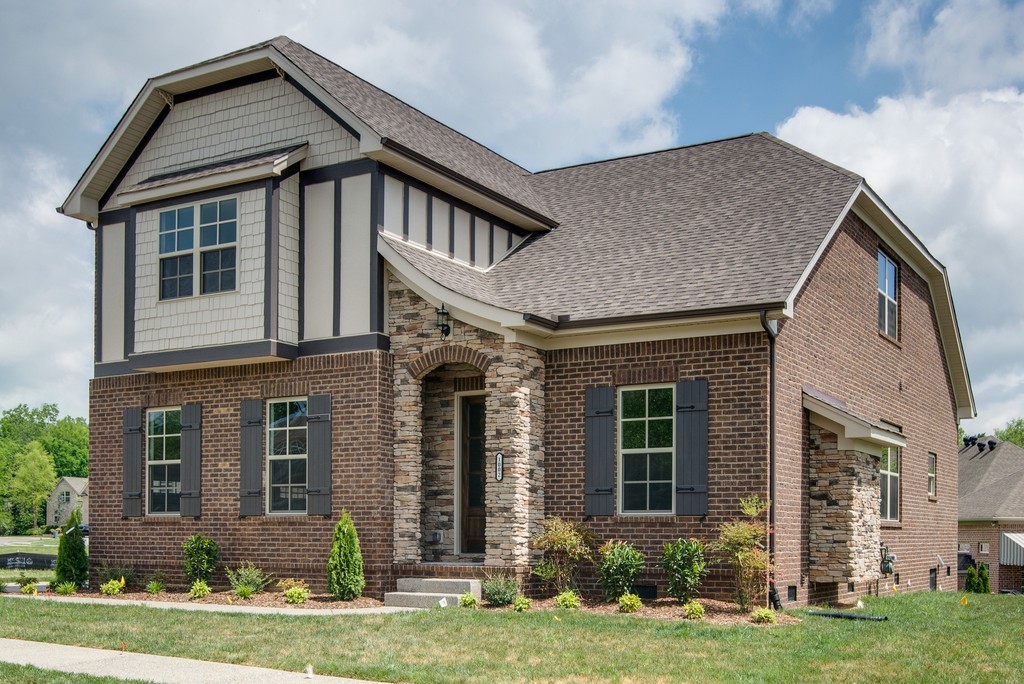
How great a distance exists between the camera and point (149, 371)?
1750 cm

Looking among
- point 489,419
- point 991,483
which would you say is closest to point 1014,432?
point 991,483

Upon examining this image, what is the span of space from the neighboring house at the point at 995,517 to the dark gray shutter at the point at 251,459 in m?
26.6

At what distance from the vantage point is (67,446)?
118812 mm

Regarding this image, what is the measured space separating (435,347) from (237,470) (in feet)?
12.6

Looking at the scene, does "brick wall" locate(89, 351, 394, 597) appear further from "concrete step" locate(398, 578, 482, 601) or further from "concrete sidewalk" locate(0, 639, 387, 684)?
"concrete sidewalk" locate(0, 639, 387, 684)

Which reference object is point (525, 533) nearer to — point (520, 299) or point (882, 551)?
point (520, 299)

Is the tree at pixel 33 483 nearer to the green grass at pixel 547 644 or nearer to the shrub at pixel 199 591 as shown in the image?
the shrub at pixel 199 591

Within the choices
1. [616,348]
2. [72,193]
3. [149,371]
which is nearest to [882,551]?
[616,348]

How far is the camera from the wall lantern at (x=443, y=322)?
15.4m

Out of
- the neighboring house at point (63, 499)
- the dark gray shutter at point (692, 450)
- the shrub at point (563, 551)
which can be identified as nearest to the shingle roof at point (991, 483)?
the dark gray shutter at point (692, 450)

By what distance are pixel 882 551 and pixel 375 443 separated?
28.5 feet

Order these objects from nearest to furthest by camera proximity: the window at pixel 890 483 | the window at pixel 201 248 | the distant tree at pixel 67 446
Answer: the window at pixel 201 248 → the window at pixel 890 483 → the distant tree at pixel 67 446

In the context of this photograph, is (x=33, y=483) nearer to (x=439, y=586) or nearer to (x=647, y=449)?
(x=439, y=586)

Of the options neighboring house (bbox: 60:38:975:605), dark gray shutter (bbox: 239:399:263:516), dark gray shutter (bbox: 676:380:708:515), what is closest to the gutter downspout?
neighboring house (bbox: 60:38:975:605)
